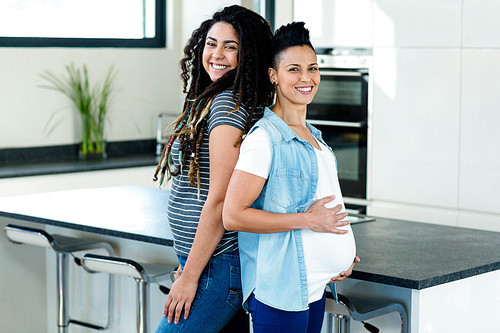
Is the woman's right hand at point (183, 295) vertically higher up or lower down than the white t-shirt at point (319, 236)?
lower down

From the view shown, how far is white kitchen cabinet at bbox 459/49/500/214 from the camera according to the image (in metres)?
4.21

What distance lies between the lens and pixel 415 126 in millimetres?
4547

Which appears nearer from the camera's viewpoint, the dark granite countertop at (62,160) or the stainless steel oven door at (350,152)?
the dark granite countertop at (62,160)

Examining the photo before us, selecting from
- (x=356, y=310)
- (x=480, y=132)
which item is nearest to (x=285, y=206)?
(x=356, y=310)

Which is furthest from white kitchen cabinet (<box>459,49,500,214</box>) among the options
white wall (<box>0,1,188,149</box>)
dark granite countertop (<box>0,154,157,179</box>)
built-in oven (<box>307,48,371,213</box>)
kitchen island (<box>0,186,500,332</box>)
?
white wall (<box>0,1,188,149</box>)

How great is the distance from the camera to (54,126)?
517cm

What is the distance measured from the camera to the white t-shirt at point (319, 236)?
6.19ft

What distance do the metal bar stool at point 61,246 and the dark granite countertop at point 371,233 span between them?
0.08 m

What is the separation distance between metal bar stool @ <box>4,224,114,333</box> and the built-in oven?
192cm

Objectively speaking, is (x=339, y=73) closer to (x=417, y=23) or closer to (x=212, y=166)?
(x=417, y=23)

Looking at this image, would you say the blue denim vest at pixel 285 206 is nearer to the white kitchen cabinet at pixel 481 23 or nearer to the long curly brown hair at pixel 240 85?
the long curly brown hair at pixel 240 85

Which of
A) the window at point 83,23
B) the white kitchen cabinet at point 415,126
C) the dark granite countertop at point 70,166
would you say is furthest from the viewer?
the window at point 83,23

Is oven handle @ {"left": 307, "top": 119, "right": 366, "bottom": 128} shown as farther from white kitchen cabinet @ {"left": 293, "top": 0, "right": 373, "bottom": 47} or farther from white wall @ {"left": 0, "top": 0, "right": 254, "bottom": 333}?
white wall @ {"left": 0, "top": 0, "right": 254, "bottom": 333}

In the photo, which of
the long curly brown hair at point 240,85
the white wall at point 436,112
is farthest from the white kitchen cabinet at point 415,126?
the long curly brown hair at point 240,85
